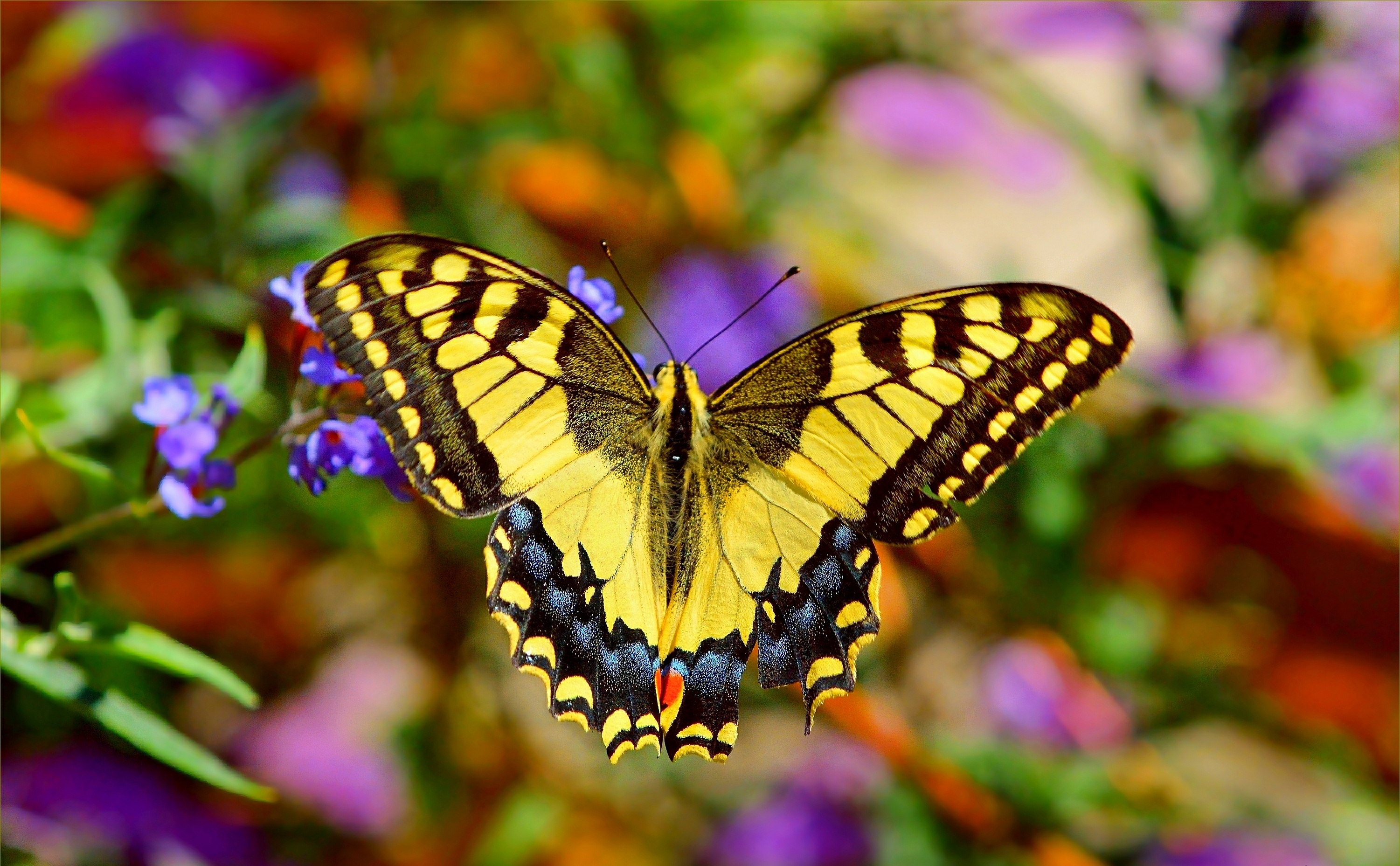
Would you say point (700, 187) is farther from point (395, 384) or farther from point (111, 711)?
point (111, 711)

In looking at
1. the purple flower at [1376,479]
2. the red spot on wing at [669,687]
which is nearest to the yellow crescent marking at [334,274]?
the red spot on wing at [669,687]

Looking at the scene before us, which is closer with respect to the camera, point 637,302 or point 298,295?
point 298,295

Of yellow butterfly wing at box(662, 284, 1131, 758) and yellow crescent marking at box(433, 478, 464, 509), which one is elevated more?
yellow butterfly wing at box(662, 284, 1131, 758)

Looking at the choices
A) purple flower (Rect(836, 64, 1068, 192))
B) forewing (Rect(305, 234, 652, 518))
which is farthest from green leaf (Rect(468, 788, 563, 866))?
purple flower (Rect(836, 64, 1068, 192))

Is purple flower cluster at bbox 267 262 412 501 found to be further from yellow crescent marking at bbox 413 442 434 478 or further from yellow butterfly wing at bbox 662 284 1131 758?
yellow butterfly wing at bbox 662 284 1131 758

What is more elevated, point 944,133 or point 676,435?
point 944,133

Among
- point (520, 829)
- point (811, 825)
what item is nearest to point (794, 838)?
point (811, 825)

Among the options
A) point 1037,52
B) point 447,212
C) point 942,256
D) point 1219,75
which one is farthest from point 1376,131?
point 447,212
